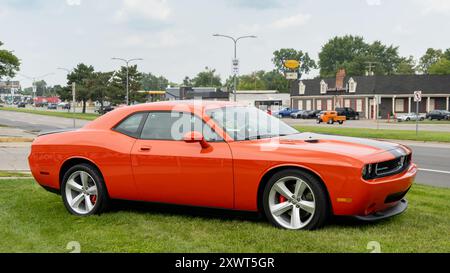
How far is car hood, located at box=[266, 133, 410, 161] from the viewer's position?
5465 millimetres

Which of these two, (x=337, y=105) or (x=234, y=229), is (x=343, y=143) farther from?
(x=337, y=105)

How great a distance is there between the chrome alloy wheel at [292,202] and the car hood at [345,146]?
1.30ft

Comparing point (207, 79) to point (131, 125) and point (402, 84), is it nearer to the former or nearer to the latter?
point (402, 84)

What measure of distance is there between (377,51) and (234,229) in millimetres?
142540

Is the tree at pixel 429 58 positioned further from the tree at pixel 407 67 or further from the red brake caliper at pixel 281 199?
the red brake caliper at pixel 281 199

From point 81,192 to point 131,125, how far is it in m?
1.06

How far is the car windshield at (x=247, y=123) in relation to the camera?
6121 millimetres

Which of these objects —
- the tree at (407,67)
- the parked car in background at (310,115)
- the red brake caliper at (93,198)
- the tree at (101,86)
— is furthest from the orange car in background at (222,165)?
the tree at (407,67)

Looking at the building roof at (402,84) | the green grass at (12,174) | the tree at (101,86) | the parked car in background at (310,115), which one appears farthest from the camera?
the parked car in background at (310,115)

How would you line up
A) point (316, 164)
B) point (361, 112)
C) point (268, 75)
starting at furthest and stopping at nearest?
point (268, 75) → point (361, 112) → point (316, 164)

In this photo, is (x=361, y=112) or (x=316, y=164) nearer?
(x=316, y=164)

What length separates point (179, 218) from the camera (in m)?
6.25

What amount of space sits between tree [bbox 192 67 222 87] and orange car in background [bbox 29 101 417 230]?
138798 millimetres

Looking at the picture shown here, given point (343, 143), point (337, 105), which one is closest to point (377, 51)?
point (337, 105)
